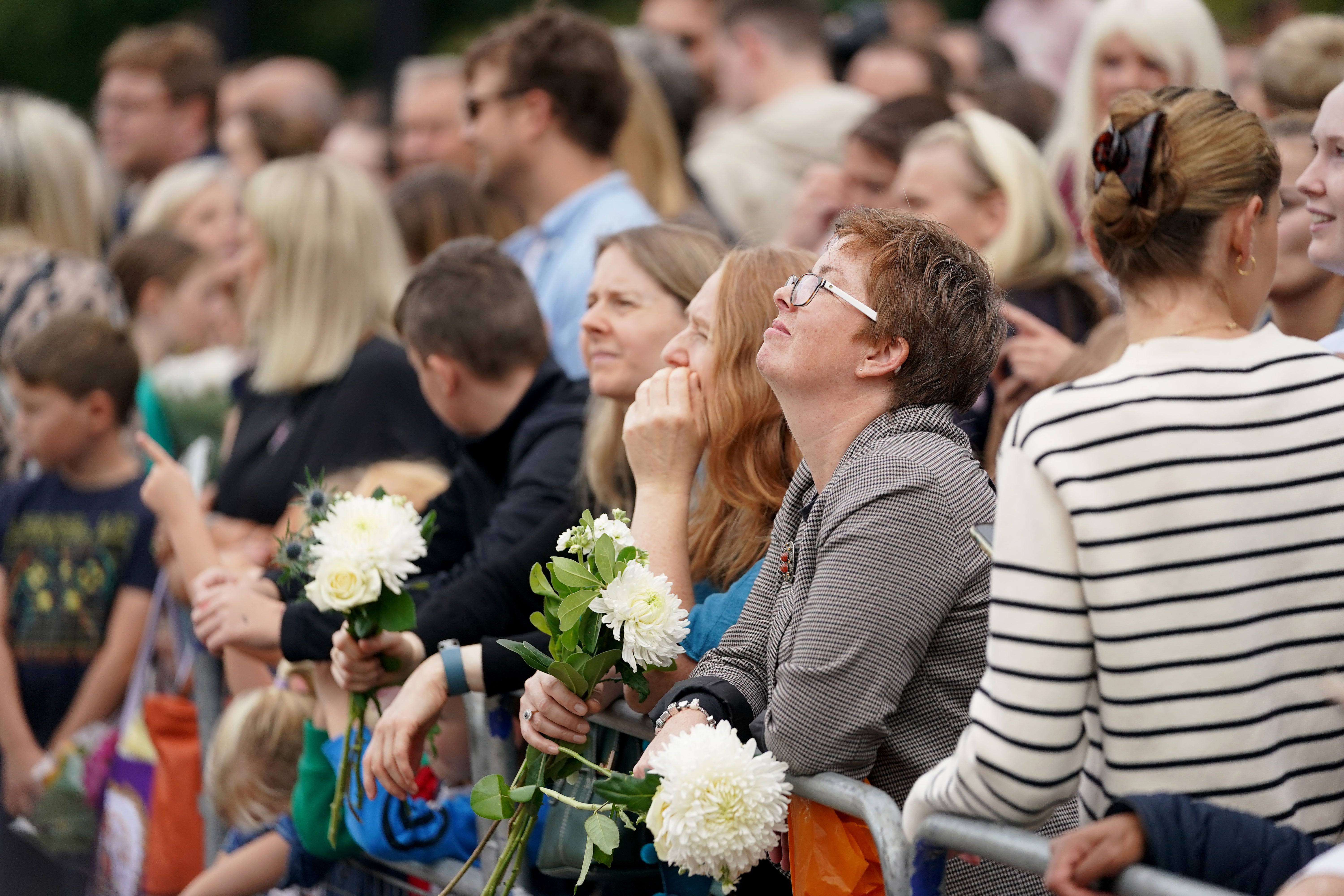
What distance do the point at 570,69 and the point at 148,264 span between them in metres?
2.63

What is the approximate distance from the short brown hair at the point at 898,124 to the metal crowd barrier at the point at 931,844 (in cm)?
326

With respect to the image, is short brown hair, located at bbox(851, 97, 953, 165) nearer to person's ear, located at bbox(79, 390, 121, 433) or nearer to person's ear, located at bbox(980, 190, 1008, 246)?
person's ear, located at bbox(980, 190, 1008, 246)

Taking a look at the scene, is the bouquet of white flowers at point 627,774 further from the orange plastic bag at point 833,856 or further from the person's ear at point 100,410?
the person's ear at point 100,410

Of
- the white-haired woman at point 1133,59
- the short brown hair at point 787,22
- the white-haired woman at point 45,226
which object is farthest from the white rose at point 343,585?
the short brown hair at point 787,22

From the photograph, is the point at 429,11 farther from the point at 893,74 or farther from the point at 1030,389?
the point at 1030,389

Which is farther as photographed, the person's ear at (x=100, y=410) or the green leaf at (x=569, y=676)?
the person's ear at (x=100, y=410)

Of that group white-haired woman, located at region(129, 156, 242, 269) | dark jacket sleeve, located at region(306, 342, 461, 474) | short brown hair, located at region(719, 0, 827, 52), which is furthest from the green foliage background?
dark jacket sleeve, located at region(306, 342, 461, 474)

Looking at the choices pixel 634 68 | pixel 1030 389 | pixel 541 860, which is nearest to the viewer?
pixel 541 860

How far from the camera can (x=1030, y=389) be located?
4.17m

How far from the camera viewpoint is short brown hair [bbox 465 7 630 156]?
215 inches

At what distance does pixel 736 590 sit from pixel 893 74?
4860 millimetres

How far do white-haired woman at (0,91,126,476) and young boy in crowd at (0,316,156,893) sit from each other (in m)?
0.44

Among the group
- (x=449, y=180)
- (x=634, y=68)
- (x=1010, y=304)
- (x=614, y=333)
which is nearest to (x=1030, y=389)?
(x=1010, y=304)

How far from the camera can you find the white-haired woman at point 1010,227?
4.19m
